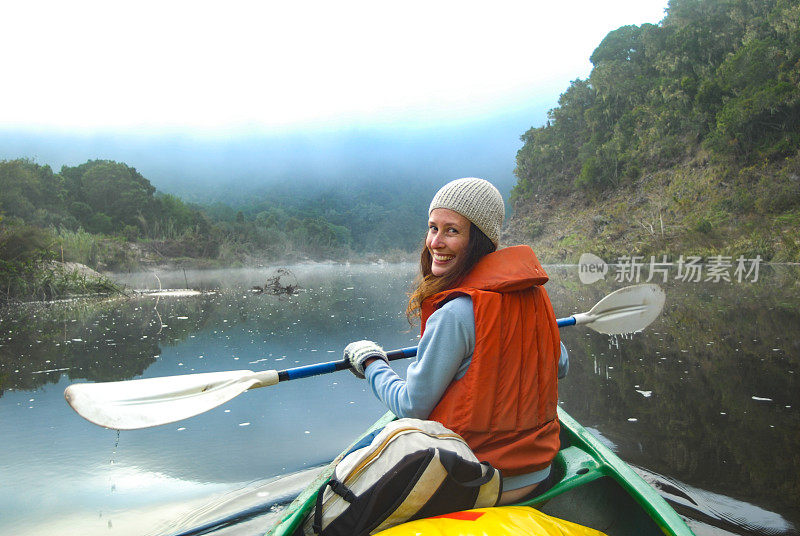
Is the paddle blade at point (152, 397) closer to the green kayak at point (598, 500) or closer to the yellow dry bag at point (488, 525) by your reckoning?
the green kayak at point (598, 500)

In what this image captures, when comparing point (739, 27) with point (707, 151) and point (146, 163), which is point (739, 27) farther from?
point (146, 163)

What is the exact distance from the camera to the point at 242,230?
53219mm

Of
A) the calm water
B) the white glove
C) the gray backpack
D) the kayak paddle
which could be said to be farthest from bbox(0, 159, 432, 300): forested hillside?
the gray backpack

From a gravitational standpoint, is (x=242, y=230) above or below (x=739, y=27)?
below

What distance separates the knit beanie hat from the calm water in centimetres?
168

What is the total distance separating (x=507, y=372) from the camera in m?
1.28

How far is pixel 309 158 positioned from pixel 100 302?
156563 millimetres

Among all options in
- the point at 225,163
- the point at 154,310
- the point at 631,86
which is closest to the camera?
the point at 154,310

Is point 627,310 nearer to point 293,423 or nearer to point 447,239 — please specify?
point 447,239

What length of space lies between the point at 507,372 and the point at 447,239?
480 mm

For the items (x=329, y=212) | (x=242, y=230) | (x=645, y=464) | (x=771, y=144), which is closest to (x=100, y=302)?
(x=645, y=464)

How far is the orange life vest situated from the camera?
1250 mm

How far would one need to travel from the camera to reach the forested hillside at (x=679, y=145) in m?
20.8

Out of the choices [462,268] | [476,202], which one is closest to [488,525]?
[462,268]
